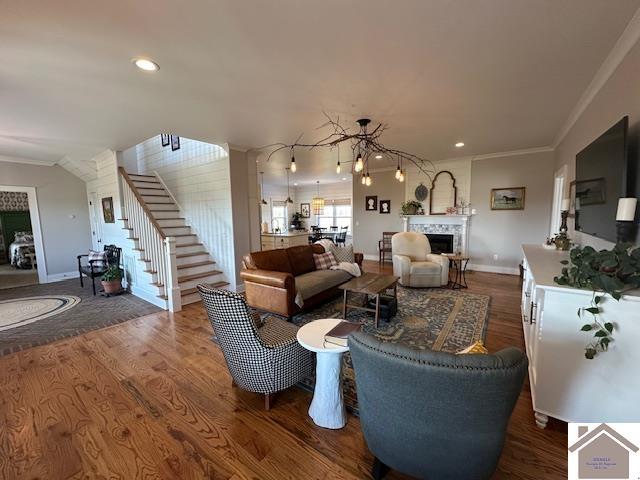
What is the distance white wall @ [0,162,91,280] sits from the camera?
5645 millimetres

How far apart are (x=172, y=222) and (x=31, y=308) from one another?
246 centimetres

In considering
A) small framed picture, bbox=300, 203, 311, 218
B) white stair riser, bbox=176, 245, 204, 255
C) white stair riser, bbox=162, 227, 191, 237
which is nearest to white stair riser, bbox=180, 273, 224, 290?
white stair riser, bbox=176, 245, 204, 255

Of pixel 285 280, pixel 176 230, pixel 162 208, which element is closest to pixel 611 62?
pixel 285 280

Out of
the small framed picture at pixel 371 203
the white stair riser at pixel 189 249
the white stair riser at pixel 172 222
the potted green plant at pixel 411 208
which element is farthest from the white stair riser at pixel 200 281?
the potted green plant at pixel 411 208

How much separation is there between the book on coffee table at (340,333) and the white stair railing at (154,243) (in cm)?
305

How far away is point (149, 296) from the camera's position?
4.50 metres

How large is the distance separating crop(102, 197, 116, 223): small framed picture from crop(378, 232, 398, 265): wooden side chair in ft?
19.7

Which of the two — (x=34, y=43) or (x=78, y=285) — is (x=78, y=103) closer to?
(x=34, y=43)

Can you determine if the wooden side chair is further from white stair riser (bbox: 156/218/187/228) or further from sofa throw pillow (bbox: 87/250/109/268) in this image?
sofa throw pillow (bbox: 87/250/109/268)

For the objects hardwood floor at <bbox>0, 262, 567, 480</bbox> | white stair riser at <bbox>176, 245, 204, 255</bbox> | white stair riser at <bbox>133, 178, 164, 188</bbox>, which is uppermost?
white stair riser at <bbox>133, 178, 164, 188</bbox>

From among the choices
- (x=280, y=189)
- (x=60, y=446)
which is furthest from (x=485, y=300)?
(x=280, y=189)

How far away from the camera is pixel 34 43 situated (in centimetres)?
187

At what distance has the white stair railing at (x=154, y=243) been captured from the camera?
4031mm

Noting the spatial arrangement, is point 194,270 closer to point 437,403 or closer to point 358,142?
point 358,142
